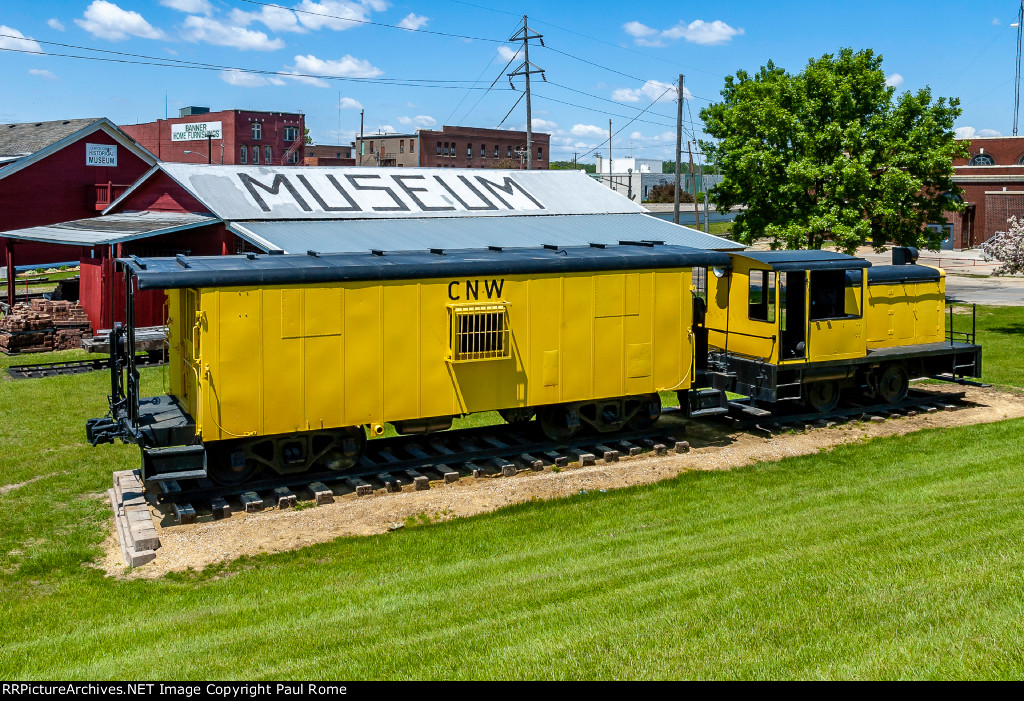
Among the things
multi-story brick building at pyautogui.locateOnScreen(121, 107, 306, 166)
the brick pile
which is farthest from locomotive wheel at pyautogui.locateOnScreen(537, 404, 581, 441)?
multi-story brick building at pyautogui.locateOnScreen(121, 107, 306, 166)

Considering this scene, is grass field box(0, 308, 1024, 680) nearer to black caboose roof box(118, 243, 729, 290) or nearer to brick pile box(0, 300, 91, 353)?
black caboose roof box(118, 243, 729, 290)

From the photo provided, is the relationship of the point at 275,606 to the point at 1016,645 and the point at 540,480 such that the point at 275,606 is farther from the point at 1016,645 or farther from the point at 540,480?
the point at 1016,645

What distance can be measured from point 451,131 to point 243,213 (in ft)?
244

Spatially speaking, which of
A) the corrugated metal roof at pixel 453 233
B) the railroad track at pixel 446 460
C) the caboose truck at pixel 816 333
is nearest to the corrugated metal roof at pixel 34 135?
the corrugated metal roof at pixel 453 233

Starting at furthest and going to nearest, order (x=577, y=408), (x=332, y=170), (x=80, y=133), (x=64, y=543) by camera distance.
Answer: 1. (x=80, y=133)
2. (x=332, y=170)
3. (x=577, y=408)
4. (x=64, y=543)

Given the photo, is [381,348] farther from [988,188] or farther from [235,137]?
[235,137]

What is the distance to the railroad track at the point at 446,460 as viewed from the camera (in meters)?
13.4

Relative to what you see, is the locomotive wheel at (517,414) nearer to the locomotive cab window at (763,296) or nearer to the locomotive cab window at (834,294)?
the locomotive cab window at (763,296)

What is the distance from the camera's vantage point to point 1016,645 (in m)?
6.84

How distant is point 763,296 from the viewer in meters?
17.8

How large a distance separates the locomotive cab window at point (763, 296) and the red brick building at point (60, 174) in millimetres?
34413

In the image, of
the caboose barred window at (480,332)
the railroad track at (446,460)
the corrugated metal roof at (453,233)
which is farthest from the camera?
the corrugated metal roof at (453,233)

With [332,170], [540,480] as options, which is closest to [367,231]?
[332,170]

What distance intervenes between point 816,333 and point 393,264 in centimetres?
841
